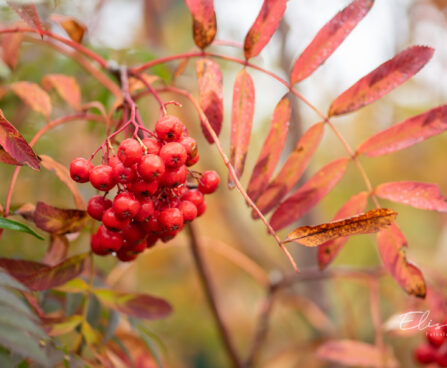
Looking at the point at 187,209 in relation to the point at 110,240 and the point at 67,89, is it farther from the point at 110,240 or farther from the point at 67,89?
the point at 67,89

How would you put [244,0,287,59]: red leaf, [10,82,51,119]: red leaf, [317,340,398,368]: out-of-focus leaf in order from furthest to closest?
1. [317,340,398,368]: out-of-focus leaf
2. [10,82,51,119]: red leaf
3. [244,0,287,59]: red leaf

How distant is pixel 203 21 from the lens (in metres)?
0.52

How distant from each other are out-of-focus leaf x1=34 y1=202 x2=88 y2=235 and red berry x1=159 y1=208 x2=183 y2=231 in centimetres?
11

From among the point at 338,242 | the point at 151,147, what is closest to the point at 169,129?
the point at 151,147

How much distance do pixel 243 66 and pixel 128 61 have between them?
0.57 metres

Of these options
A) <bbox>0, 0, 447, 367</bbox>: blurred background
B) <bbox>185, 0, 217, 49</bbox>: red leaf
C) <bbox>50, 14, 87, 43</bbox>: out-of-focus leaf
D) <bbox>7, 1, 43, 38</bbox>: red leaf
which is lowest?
<bbox>0, 0, 447, 367</bbox>: blurred background

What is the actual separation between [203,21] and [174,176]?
198 millimetres

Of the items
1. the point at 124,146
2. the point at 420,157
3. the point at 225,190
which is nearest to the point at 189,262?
the point at 225,190

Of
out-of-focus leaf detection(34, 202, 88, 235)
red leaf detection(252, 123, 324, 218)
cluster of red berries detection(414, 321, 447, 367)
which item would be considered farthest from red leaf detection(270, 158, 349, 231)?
cluster of red berries detection(414, 321, 447, 367)

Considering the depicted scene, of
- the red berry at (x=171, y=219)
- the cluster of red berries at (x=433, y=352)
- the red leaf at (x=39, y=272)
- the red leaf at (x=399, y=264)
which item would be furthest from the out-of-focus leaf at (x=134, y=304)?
the cluster of red berries at (x=433, y=352)

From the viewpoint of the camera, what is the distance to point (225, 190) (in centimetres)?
175

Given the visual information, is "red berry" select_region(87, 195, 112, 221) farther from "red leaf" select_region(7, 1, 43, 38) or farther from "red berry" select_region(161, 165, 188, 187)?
"red leaf" select_region(7, 1, 43, 38)

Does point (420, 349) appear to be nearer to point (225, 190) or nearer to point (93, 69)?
point (93, 69)

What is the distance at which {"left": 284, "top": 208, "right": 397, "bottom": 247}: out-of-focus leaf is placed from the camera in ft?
1.33
